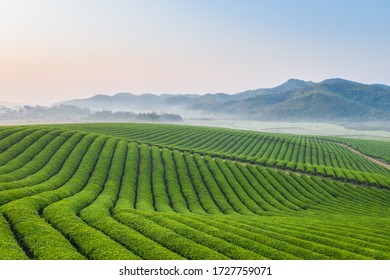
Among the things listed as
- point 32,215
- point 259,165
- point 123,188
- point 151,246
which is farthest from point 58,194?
point 259,165

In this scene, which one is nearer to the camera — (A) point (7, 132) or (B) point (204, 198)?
(B) point (204, 198)

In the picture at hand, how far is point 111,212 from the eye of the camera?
30.1 m

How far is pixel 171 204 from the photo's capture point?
41.0 meters

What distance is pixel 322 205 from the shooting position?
47.9 m

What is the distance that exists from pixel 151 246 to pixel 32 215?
10419 mm

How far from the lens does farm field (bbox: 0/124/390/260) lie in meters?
20.7

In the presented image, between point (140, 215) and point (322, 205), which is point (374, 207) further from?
point (140, 215)

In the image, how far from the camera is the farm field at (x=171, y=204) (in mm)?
20734

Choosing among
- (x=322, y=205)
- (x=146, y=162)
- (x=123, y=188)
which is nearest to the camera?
(x=123, y=188)

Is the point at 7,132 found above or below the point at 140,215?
above

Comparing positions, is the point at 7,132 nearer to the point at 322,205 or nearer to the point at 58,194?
the point at 58,194

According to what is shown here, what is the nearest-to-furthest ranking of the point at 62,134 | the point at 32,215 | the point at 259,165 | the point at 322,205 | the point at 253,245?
the point at 253,245 → the point at 32,215 → the point at 322,205 → the point at 62,134 → the point at 259,165

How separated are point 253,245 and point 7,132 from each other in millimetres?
53476

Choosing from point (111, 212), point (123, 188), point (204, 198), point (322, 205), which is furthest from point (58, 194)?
point (322, 205)
